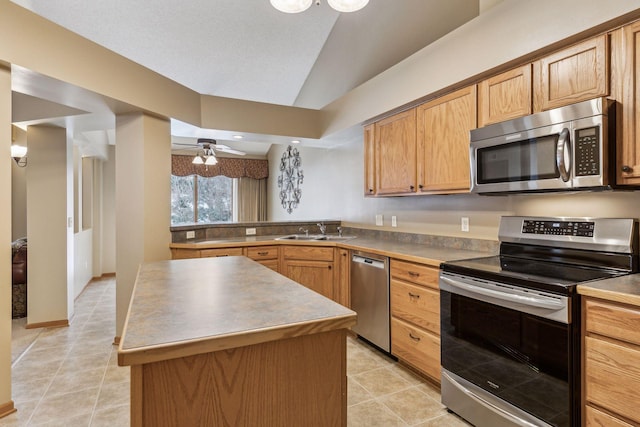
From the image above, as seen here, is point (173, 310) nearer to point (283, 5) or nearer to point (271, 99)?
point (283, 5)

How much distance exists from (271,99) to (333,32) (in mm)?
1686

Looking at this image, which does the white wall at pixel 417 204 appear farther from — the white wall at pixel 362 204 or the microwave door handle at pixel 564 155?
the microwave door handle at pixel 564 155

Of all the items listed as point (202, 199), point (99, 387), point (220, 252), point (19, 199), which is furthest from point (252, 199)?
point (99, 387)

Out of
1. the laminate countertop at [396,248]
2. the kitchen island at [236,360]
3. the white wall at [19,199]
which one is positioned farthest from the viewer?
the white wall at [19,199]

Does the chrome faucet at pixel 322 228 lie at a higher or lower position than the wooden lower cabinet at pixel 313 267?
higher

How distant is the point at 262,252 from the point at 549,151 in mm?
2579

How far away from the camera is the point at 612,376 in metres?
1.33

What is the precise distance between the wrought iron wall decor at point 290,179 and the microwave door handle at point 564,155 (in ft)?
14.7

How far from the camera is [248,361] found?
0.92 m

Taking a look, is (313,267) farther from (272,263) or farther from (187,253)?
(187,253)

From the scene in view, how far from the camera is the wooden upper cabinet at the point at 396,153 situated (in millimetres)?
2803

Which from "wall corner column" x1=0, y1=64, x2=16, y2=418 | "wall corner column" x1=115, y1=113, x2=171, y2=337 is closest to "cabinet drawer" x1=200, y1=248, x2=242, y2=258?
"wall corner column" x1=115, y1=113, x2=171, y2=337

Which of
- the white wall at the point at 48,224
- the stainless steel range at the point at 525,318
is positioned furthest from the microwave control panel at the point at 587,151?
the white wall at the point at 48,224

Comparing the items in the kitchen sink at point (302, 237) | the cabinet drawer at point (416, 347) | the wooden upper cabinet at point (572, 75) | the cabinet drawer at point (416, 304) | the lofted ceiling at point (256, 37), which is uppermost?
the lofted ceiling at point (256, 37)
